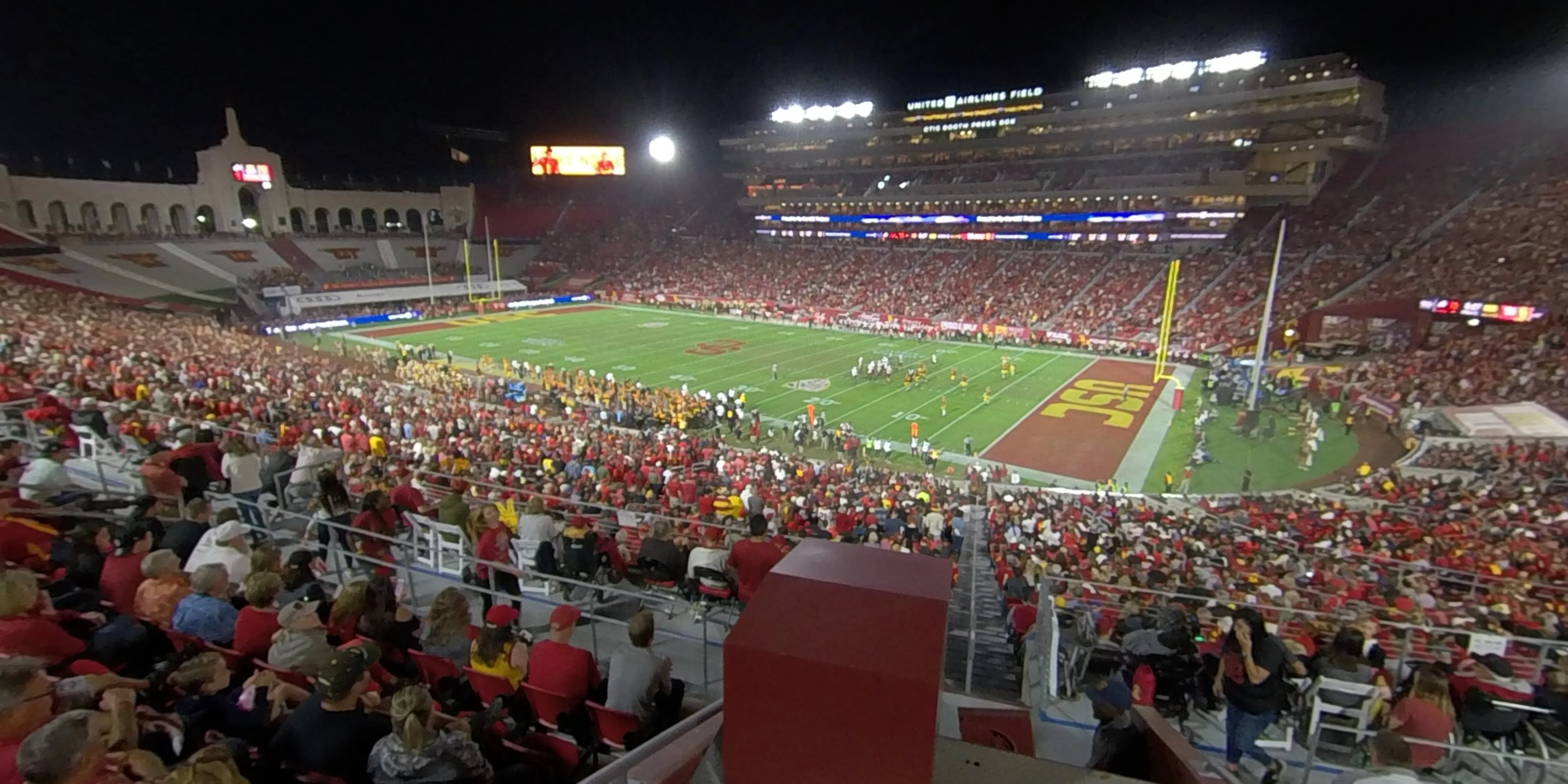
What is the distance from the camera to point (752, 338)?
140 ft

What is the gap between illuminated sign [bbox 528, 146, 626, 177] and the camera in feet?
236

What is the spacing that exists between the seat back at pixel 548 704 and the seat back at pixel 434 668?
679 millimetres

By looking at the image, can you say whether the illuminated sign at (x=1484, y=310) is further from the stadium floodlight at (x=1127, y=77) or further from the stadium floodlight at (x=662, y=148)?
the stadium floodlight at (x=662, y=148)

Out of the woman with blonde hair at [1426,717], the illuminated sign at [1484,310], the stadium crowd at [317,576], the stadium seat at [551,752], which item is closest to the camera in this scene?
the stadium crowd at [317,576]

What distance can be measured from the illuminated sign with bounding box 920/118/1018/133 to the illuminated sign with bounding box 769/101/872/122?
7.92 m

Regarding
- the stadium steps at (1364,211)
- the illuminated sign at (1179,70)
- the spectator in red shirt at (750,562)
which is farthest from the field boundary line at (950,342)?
the spectator in red shirt at (750,562)

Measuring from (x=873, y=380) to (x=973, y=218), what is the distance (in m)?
36.4

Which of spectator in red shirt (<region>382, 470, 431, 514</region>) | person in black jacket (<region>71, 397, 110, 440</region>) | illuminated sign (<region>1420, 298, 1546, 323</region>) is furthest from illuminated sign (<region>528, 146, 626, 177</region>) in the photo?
spectator in red shirt (<region>382, 470, 431, 514</region>)

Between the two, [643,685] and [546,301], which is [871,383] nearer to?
[643,685]

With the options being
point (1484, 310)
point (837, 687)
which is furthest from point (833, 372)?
point (837, 687)

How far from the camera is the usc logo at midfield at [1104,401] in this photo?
2738cm

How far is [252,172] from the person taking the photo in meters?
55.6

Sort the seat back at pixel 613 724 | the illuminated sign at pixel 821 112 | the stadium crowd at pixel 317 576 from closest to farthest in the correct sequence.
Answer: the stadium crowd at pixel 317 576 < the seat back at pixel 613 724 < the illuminated sign at pixel 821 112

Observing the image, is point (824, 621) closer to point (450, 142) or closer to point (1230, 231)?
point (1230, 231)
